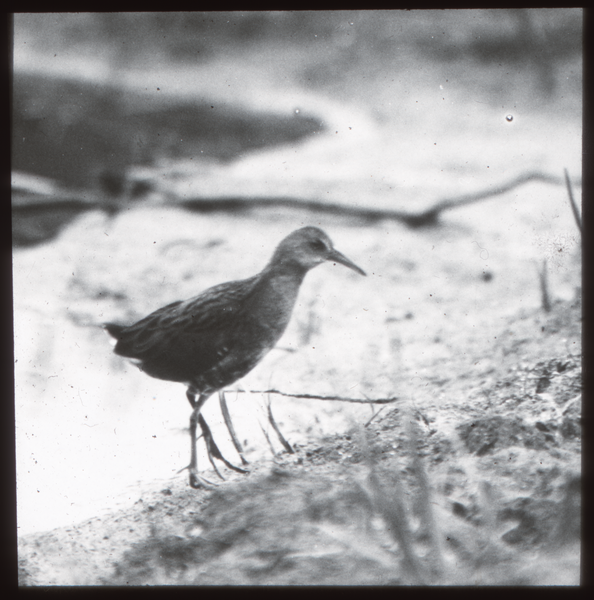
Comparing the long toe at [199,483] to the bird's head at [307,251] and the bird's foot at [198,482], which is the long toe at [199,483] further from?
the bird's head at [307,251]

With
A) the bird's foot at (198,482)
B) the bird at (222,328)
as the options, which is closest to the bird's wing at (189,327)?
the bird at (222,328)

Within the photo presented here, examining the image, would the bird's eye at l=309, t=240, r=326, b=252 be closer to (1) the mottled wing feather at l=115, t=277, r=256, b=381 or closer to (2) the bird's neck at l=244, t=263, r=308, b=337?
(2) the bird's neck at l=244, t=263, r=308, b=337

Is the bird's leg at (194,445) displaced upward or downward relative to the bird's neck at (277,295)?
downward

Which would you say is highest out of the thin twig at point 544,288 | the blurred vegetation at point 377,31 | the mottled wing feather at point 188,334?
the blurred vegetation at point 377,31

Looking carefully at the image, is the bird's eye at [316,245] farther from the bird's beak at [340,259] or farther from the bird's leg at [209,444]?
the bird's leg at [209,444]

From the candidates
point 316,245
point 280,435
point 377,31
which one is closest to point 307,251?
point 316,245

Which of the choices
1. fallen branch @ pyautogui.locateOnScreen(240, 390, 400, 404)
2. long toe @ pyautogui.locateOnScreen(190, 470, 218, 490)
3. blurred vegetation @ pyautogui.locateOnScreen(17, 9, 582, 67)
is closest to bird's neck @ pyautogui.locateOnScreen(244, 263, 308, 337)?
fallen branch @ pyautogui.locateOnScreen(240, 390, 400, 404)
